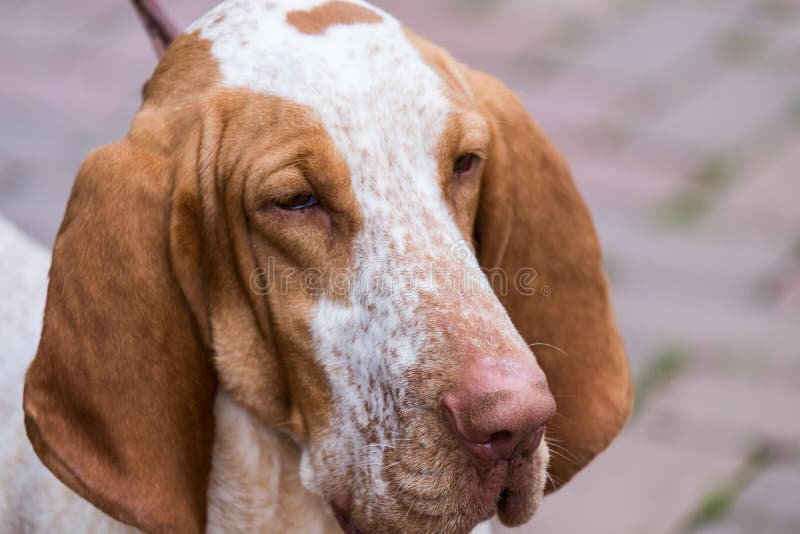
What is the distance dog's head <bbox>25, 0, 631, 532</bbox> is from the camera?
2330mm

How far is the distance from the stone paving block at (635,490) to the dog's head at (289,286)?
1619mm

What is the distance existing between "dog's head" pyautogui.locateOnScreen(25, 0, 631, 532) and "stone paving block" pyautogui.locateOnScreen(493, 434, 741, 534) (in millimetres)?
1619

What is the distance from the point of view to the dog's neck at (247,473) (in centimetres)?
261

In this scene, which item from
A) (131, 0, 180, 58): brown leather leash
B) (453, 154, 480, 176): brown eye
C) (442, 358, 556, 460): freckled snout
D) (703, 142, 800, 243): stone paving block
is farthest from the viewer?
(703, 142, 800, 243): stone paving block

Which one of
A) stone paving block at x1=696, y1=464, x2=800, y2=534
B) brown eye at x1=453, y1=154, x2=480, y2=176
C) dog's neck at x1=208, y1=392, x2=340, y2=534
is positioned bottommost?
stone paving block at x1=696, y1=464, x2=800, y2=534

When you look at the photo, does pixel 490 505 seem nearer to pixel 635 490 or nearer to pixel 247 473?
pixel 247 473

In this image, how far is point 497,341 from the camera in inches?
88.7

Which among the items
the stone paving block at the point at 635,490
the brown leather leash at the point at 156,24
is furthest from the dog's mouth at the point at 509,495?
the stone paving block at the point at 635,490

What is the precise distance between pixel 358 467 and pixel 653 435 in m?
2.13

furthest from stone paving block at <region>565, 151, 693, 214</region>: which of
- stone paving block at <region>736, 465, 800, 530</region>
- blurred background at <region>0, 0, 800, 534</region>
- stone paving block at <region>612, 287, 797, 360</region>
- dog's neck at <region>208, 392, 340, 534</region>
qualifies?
dog's neck at <region>208, 392, 340, 534</region>

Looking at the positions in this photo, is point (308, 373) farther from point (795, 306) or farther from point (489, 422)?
point (795, 306)

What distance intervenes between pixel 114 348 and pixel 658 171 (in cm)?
354

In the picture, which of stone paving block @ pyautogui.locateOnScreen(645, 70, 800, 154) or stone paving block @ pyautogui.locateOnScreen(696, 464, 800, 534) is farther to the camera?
stone paving block @ pyautogui.locateOnScreen(645, 70, 800, 154)

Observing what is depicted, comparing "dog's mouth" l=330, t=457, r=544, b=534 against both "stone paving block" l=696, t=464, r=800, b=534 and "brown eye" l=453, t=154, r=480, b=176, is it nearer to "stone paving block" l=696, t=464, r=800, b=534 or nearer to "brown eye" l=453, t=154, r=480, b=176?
"brown eye" l=453, t=154, r=480, b=176
